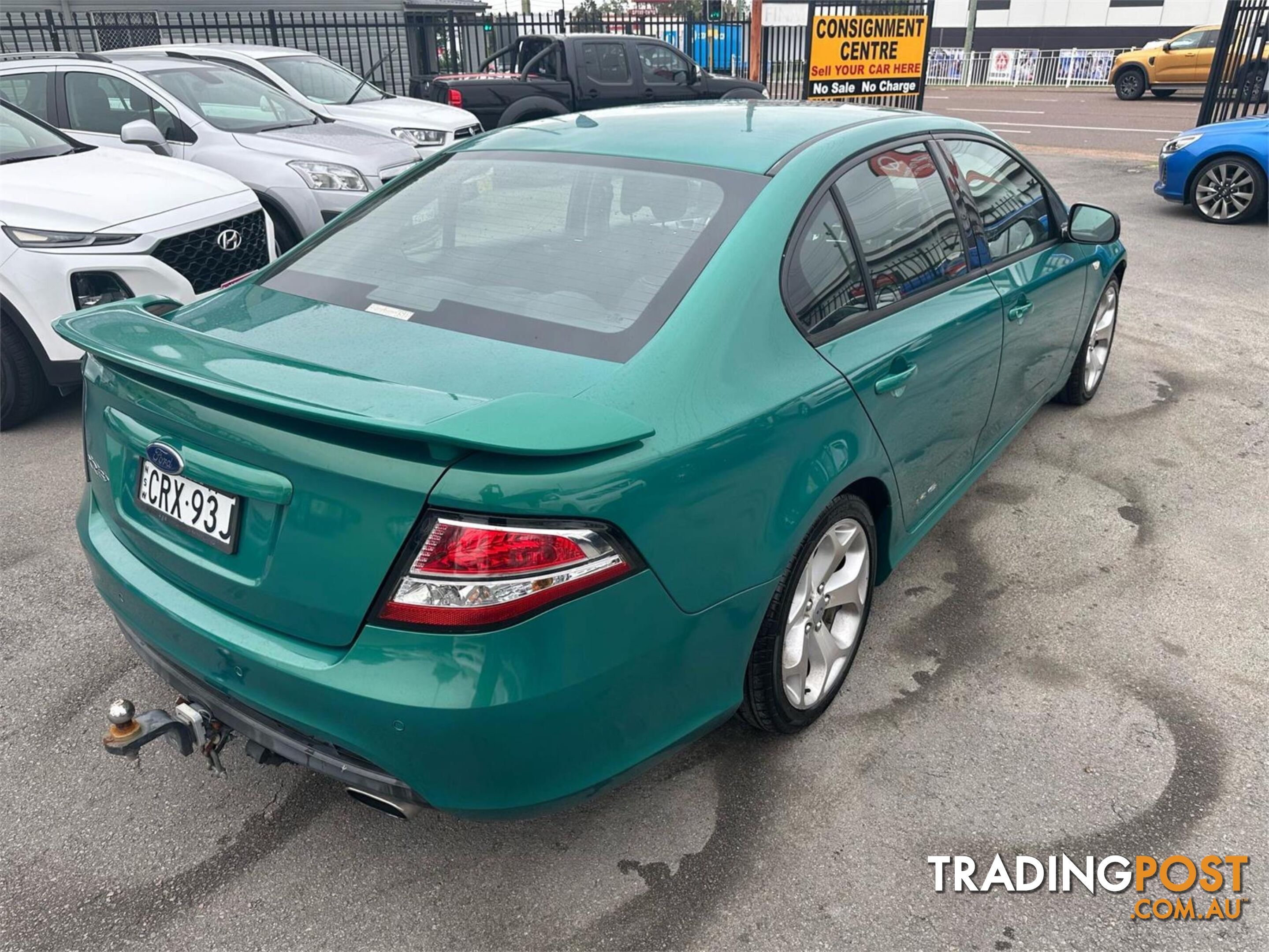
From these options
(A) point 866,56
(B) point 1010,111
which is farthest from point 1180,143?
(B) point 1010,111

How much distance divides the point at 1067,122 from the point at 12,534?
20.0 m

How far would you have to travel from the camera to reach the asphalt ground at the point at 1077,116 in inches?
614

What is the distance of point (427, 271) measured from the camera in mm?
2512

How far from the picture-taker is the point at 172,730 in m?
2.09

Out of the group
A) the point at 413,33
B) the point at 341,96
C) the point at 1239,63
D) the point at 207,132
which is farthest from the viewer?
the point at 413,33

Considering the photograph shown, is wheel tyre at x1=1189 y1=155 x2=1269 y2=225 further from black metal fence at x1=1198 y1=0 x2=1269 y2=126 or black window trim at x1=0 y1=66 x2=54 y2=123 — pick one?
black window trim at x1=0 y1=66 x2=54 y2=123

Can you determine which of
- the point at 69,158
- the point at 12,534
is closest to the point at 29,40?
the point at 69,158

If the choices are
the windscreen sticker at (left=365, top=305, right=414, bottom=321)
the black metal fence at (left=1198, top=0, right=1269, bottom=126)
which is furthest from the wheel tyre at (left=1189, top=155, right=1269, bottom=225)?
the windscreen sticker at (left=365, top=305, right=414, bottom=321)

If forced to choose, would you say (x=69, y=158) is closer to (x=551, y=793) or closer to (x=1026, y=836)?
(x=551, y=793)

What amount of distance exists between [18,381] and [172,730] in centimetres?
350

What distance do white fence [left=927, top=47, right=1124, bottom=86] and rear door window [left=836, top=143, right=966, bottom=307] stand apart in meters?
32.6

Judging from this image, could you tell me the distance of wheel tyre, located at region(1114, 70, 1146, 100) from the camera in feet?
75.9

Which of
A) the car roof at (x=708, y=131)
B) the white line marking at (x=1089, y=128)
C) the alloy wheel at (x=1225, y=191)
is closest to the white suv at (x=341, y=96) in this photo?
the car roof at (x=708, y=131)

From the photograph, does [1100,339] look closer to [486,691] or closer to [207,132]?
[486,691]
